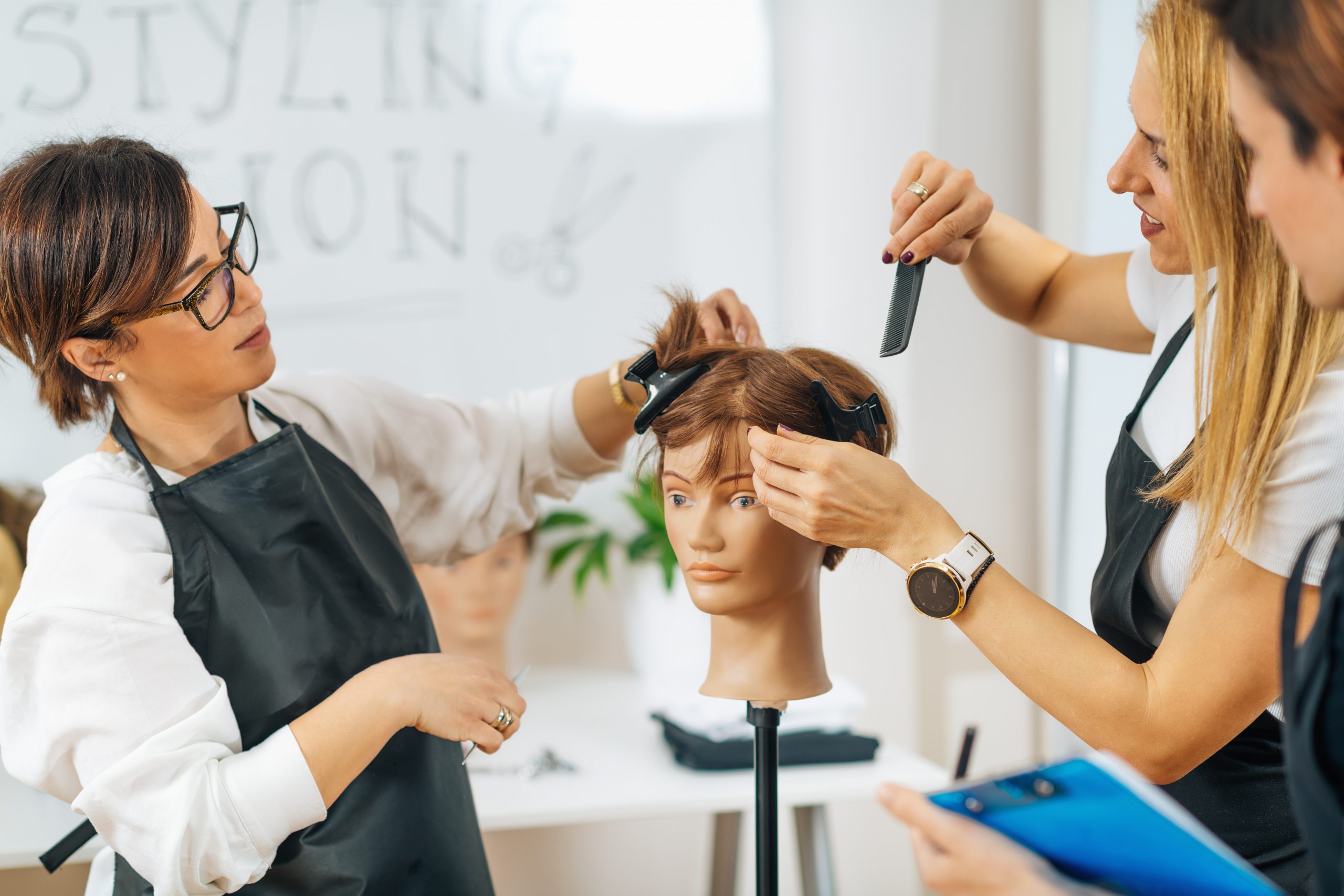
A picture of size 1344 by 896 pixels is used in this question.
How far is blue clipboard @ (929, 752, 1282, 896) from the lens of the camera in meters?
0.68

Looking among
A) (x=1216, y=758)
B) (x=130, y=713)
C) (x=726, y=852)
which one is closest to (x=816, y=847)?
(x=726, y=852)

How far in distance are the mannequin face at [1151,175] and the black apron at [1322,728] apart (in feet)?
1.58

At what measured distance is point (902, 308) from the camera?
1184mm

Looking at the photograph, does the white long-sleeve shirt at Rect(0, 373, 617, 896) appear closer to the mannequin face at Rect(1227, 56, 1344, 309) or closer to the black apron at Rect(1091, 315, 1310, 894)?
the black apron at Rect(1091, 315, 1310, 894)

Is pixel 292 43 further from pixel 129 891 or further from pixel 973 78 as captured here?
pixel 129 891

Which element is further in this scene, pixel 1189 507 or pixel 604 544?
pixel 604 544

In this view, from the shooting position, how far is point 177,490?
1186mm

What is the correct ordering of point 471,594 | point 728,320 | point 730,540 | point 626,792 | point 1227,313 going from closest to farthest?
point 1227,313, point 730,540, point 728,320, point 626,792, point 471,594

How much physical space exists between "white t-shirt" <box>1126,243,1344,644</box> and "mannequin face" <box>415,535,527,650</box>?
155 cm

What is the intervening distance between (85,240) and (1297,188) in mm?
1190

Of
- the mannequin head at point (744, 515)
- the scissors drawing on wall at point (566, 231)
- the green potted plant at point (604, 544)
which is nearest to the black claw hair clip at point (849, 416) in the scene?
the mannequin head at point (744, 515)

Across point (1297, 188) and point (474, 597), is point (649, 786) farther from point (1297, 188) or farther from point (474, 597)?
point (1297, 188)

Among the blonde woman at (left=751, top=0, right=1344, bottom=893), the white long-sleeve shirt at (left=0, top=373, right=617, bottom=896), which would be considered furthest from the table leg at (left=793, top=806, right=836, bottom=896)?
the white long-sleeve shirt at (left=0, top=373, right=617, bottom=896)

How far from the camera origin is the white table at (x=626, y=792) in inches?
74.8
